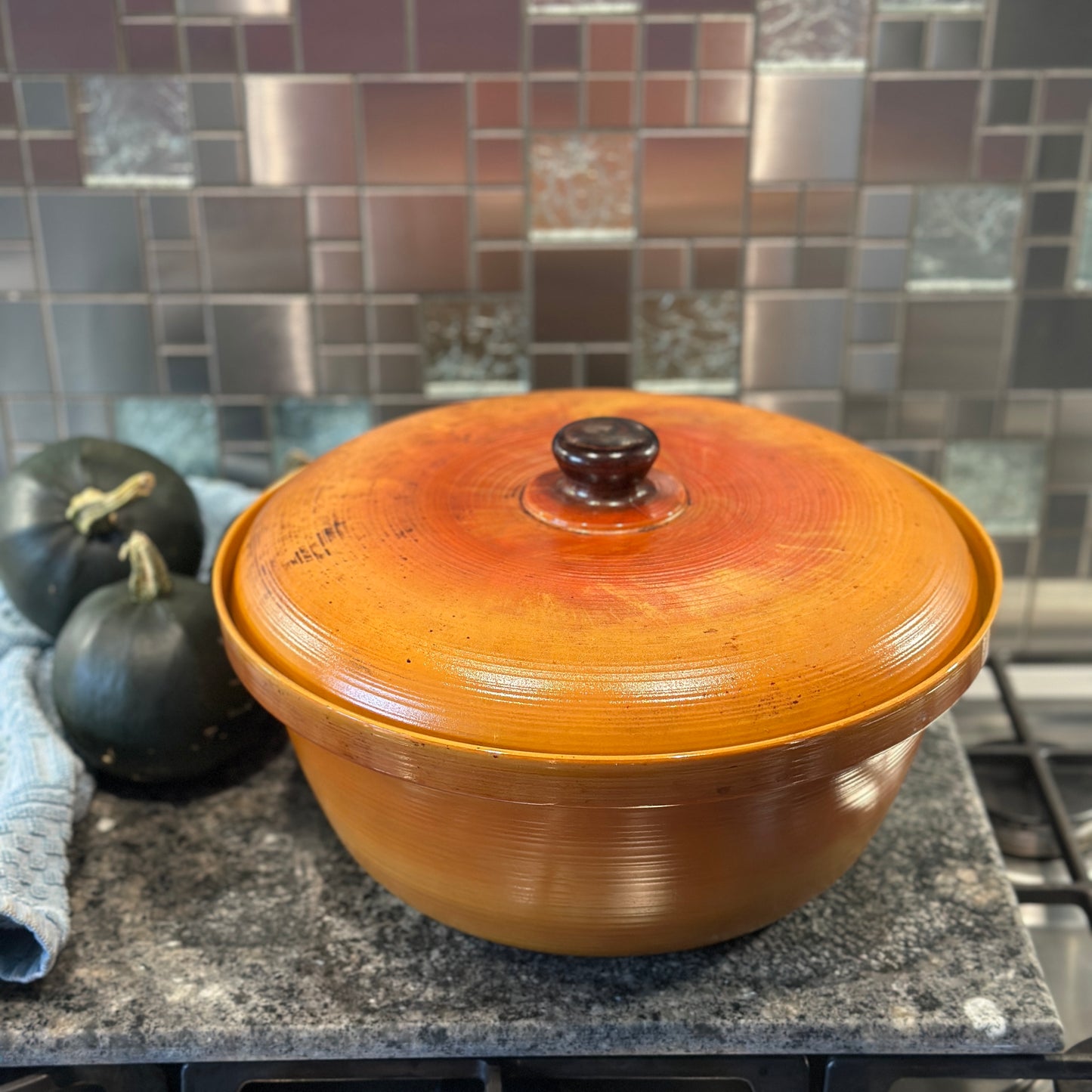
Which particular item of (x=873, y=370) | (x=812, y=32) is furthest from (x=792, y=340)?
(x=812, y=32)

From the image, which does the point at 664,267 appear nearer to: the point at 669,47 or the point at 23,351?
the point at 669,47

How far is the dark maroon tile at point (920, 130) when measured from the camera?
1.18 m

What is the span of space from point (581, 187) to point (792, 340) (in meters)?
0.30

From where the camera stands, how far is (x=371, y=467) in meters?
0.86

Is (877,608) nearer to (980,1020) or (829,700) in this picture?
(829,700)

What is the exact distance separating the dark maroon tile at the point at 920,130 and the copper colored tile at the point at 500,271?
1.29 feet

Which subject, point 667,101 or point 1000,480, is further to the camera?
point 1000,480

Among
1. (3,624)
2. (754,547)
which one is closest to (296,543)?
(754,547)

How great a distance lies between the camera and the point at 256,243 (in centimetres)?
124

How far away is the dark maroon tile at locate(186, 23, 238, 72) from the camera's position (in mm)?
1157

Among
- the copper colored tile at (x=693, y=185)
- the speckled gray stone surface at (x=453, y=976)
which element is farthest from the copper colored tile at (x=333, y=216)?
the speckled gray stone surface at (x=453, y=976)

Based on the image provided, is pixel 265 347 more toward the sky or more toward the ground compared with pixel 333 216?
more toward the ground

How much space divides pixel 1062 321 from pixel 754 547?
74 cm

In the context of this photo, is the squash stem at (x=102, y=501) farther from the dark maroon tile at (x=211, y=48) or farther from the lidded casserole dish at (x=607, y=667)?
the dark maroon tile at (x=211, y=48)
